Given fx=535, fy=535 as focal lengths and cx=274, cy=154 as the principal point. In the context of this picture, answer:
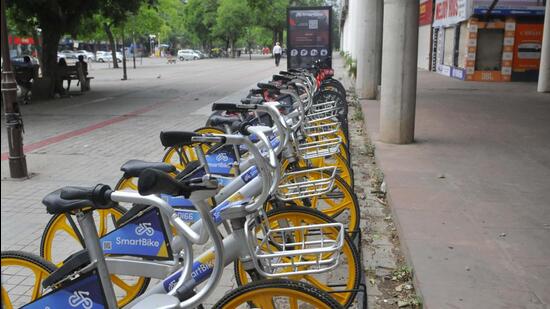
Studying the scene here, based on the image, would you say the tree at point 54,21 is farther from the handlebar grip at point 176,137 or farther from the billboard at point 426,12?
the billboard at point 426,12

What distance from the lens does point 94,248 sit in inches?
84.6

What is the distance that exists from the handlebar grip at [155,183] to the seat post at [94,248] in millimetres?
358

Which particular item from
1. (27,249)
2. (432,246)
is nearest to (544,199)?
(432,246)

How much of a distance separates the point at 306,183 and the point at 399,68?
447 cm

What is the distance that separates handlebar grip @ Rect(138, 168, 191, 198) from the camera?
189 centimetres

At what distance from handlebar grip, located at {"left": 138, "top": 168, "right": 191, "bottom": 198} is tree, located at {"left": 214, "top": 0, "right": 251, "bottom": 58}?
5534cm

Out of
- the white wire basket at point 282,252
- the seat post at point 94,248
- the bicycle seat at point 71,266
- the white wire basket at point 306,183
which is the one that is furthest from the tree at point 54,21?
the seat post at point 94,248

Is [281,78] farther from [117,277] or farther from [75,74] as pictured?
[75,74]

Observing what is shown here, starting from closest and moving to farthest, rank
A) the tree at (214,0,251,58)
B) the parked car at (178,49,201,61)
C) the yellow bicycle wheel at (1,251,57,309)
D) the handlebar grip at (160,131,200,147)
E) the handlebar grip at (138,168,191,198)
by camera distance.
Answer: the handlebar grip at (138,168,191,198) → the handlebar grip at (160,131,200,147) → the yellow bicycle wheel at (1,251,57,309) → the tree at (214,0,251,58) → the parked car at (178,49,201,61)

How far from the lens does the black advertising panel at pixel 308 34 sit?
15750 mm

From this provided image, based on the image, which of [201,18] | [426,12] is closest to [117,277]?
[426,12]

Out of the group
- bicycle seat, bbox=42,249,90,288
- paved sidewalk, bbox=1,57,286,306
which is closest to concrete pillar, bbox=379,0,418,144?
paved sidewalk, bbox=1,57,286,306

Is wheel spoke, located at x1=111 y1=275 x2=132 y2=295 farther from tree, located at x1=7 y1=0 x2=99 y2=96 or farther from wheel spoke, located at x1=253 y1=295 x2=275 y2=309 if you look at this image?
tree, located at x1=7 y1=0 x2=99 y2=96

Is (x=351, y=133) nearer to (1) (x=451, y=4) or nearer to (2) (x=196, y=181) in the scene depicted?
(2) (x=196, y=181)
